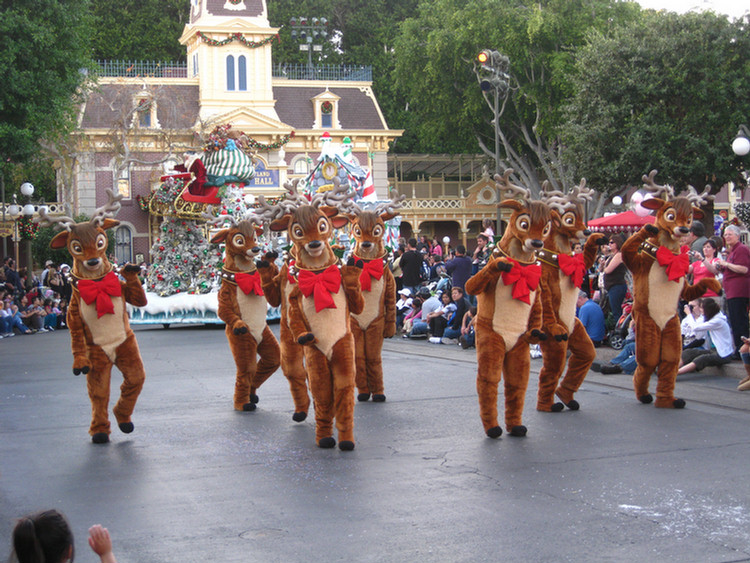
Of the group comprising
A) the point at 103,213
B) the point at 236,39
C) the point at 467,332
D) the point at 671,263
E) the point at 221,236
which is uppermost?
the point at 236,39

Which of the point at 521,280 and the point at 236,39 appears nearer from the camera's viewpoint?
the point at 521,280

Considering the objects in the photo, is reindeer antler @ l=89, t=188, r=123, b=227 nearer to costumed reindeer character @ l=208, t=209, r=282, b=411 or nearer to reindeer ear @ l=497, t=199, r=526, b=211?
costumed reindeer character @ l=208, t=209, r=282, b=411

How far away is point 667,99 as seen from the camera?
2886cm

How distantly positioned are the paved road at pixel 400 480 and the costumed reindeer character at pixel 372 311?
13.8 inches

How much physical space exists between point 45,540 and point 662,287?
23.4 ft

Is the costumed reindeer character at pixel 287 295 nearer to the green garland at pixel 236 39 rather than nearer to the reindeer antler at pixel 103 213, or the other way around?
the reindeer antler at pixel 103 213

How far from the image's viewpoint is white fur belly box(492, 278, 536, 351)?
8.27 metres

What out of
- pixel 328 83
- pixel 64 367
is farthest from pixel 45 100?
pixel 328 83

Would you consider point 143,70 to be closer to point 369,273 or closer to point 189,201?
point 189,201

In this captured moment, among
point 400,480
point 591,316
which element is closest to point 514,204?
point 400,480

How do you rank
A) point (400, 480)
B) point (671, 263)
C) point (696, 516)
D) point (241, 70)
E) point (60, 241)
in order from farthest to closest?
1. point (241, 70)
2. point (671, 263)
3. point (60, 241)
4. point (400, 480)
5. point (696, 516)

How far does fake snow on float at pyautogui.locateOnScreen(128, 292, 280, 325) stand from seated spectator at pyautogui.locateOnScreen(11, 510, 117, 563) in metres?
16.7

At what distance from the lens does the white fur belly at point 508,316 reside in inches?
326

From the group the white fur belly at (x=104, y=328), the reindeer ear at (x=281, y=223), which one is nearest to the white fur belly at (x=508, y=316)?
the reindeer ear at (x=281, y=223)
